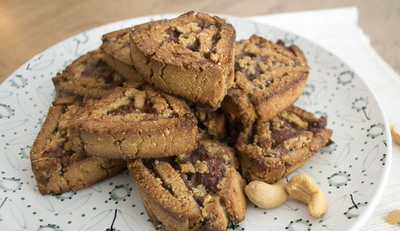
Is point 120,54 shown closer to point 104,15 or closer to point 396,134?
point 396,134

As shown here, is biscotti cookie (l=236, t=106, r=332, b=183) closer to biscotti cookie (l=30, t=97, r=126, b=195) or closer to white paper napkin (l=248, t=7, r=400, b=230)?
white paper napkin (l=248, t=7, r=400, b=230)

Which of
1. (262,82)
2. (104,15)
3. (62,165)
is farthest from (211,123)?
(104,15)

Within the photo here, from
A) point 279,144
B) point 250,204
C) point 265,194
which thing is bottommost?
point 250,204

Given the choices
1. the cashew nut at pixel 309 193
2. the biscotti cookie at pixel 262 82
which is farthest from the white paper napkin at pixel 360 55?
the biscotti cookie at pixel 262 82

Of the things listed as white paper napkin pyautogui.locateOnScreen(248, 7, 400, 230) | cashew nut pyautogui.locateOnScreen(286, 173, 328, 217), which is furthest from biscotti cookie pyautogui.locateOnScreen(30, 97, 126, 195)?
white paper napkin pyautogui.locateOnScreen(248, 7, 400, 230)

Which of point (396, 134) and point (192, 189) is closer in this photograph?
point (192, 189)

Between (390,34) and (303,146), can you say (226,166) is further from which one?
(390,34)

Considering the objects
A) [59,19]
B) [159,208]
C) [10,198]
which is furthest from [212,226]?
[59,19]
